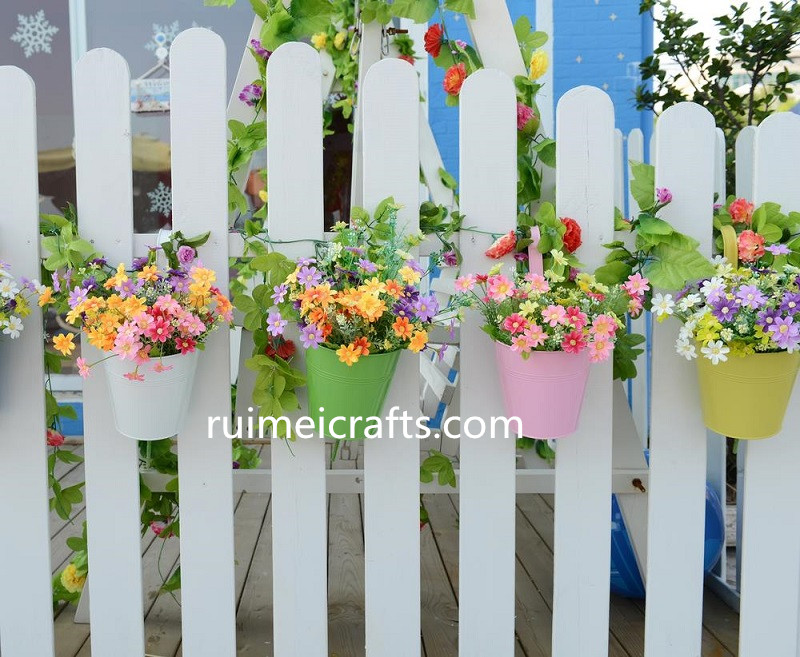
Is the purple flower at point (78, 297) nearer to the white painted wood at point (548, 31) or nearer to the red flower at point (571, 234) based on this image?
the red flower at point (571, 234)

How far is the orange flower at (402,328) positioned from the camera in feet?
3.86

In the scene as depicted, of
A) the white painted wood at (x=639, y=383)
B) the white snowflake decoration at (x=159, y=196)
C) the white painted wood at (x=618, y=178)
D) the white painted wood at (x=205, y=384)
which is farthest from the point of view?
the white snowflake decoration at (x=159, y=196)

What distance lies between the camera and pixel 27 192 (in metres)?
1.37

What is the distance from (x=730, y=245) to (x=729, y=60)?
5.70 feet

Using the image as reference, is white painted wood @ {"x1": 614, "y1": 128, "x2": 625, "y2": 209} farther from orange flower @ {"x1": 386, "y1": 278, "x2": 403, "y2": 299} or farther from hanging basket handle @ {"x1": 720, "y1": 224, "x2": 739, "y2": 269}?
orange flower @ {"x1": 386, "y1": 278, "x2": 403, "y2": 299}

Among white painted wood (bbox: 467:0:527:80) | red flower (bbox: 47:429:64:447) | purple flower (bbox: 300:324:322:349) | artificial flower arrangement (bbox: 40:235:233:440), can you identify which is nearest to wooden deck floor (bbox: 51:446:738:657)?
red flower (bbox: 47:429:64:447)

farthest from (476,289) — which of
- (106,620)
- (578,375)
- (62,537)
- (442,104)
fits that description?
(442,104)

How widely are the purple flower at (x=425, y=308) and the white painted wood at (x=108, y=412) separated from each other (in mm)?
587

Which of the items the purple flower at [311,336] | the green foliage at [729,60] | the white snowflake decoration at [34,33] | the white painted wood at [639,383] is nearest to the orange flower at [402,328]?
the purple flower at [311,336]

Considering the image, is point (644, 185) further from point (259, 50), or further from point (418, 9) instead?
point (259, 50)

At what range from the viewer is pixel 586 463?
1421mm

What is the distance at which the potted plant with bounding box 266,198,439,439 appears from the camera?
1.17m

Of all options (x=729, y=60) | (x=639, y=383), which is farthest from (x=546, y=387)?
(x=729, y=60)

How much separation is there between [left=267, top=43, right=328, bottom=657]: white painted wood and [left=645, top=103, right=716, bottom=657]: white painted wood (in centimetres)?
68
